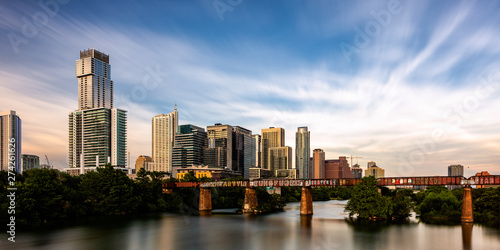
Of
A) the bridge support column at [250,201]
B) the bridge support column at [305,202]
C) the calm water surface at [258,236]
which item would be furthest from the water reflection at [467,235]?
the bridge support column at [250,201]

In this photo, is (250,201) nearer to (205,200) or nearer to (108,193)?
(205,200)

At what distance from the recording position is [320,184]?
316 ft

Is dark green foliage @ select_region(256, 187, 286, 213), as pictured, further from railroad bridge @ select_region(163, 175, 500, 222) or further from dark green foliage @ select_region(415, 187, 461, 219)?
dark green foliage @ select_region(415, 187, 461, 219)

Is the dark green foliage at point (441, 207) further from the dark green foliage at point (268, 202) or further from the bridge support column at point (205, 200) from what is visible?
the bridge support column at point (205, 200)

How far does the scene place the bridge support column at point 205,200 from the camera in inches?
4456

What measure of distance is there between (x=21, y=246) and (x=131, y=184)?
55.6 meters

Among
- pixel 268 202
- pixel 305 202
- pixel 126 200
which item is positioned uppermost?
pixel 126 200

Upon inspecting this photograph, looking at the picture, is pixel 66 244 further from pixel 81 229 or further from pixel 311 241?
pixel 311 241

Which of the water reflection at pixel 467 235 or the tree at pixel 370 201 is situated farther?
the tree at pixel 370 201

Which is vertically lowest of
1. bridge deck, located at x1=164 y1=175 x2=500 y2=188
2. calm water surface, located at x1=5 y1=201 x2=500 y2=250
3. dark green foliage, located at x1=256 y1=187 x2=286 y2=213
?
dark green foliage, located at x1=256 y1=187 x2=286 y2=213

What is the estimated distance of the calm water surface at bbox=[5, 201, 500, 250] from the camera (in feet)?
175

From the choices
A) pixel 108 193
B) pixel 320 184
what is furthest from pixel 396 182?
pixel 108 193

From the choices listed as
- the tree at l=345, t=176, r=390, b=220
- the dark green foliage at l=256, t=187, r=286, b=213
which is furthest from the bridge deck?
the dark green foliage at l=256, t=187, r=286, b=213

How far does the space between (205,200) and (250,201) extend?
47.3 ft
